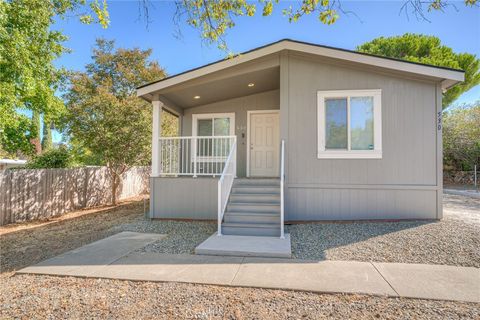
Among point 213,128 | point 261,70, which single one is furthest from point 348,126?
point 213,128

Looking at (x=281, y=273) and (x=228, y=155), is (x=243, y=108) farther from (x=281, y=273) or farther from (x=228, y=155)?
(x=281, y=273)

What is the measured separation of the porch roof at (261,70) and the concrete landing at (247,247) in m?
4.22

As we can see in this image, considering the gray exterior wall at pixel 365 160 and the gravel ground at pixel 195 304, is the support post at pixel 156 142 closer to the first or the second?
the gray exterior wall at pixel 365 160

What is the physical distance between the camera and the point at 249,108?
8773 mm

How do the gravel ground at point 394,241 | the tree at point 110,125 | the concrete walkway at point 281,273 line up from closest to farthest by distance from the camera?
1. the concrete walkway at point 281,273
2. the gravel ground at point 394,241
3. the tree at point 110,125

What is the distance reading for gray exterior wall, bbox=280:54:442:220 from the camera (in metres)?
6.12

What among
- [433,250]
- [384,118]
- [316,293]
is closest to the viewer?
[316,293]

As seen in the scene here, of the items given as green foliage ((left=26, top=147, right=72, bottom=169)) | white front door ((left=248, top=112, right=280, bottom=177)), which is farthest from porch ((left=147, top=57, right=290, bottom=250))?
green foliage ((left=26, top=147, right=72, bottom=169))

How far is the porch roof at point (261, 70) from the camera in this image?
593cm

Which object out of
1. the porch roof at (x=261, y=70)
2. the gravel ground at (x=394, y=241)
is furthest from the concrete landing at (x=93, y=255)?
the porch roof at (x=261, y=70)

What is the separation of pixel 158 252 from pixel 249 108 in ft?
18.9

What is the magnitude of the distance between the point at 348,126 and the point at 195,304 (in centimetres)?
532

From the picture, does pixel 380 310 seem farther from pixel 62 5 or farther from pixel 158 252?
pixel 62 5

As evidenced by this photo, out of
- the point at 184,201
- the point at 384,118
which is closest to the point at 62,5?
the point at 184,201
